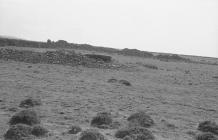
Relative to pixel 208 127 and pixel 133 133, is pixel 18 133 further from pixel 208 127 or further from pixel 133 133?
pixel 208 127

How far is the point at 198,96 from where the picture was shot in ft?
92.0

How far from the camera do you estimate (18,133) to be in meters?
13.0

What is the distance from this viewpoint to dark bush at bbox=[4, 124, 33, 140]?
12.9 metres

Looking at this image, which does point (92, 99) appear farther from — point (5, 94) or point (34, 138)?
point (34, 138)

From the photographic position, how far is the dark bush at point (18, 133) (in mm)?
12875

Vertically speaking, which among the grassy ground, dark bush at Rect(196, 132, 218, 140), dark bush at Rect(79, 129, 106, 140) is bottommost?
Answer: the grassy ground

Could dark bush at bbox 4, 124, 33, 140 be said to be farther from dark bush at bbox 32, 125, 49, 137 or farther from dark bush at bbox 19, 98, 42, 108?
dark bush at bbox 19, 98, 42, 108

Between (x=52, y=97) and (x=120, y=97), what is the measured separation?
4.49 meters

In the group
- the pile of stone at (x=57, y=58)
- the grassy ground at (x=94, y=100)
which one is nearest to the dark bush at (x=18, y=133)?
the grassy ground at (x=94, y=100)

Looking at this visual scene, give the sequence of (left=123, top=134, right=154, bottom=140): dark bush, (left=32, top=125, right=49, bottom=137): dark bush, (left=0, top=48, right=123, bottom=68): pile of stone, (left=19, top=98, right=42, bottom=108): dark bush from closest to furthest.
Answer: (left=123, top=134, right=154, bottom=140): dark bush < (left=32, top=125, right=49, bottom=137): dark bush < (left=19, top=98, right=42, bottom=108): dark bush < (left=0, top=48, right=123, bottom=68): pile of stone

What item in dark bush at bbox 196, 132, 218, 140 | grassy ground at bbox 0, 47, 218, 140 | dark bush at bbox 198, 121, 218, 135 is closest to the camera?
dark bush at bbox 196, 132, 218, 140

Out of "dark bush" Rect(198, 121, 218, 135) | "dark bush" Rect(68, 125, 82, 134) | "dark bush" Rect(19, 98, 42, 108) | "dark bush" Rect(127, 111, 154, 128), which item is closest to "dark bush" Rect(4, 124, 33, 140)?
"dark bush" Rect(68, 125, 82, 134)

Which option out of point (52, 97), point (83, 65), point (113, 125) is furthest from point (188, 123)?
point (83, 65)

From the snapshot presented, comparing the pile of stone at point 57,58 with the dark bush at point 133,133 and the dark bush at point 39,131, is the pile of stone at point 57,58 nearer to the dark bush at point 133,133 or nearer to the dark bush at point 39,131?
→ the dark bush at point 133,133
